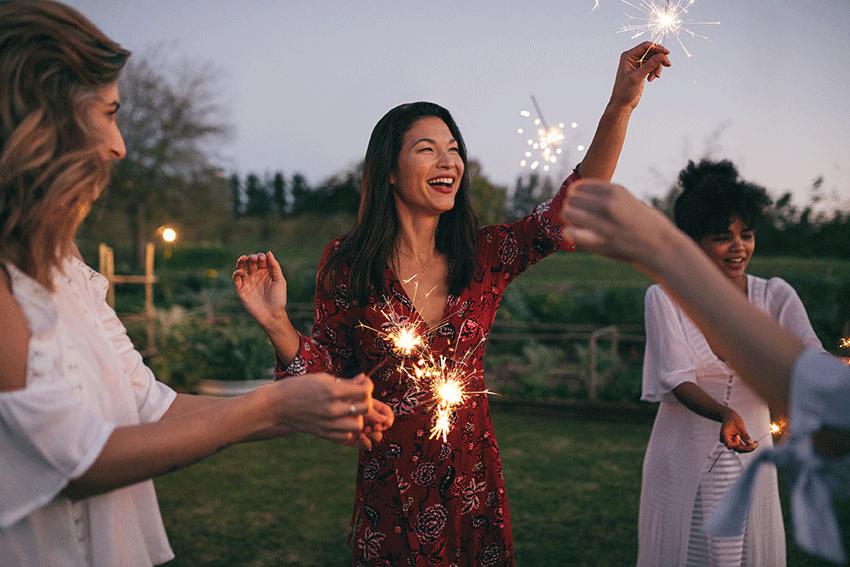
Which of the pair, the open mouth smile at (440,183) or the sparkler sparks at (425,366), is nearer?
the sparkler sparks at (425,366)

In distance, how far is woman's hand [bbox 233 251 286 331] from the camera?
7.52 ft

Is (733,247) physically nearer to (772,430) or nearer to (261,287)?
(772,430)

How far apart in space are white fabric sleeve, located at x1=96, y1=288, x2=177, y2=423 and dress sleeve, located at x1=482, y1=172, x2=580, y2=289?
1.30 meters

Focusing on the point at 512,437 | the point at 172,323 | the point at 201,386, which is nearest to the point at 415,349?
the point at 512,437

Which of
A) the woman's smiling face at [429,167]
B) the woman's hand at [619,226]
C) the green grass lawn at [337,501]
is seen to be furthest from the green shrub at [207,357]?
the woman's hand at [619,226]

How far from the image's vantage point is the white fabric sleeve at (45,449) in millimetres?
1211

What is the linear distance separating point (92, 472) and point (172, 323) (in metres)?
8.17

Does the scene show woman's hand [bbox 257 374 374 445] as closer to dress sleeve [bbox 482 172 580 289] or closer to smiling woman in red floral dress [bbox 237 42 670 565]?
smiling woman in red floral dress [bbox 237 42 670 565]

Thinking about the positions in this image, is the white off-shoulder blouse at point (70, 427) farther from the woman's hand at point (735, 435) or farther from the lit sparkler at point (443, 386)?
the woman's hand at point (735, 435)

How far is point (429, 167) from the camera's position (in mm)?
2459

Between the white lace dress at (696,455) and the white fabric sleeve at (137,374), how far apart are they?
77.3 inches

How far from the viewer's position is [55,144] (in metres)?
1.32

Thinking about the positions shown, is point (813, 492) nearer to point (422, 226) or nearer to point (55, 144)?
point (55, 144)

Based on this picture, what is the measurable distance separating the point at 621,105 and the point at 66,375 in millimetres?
1837
